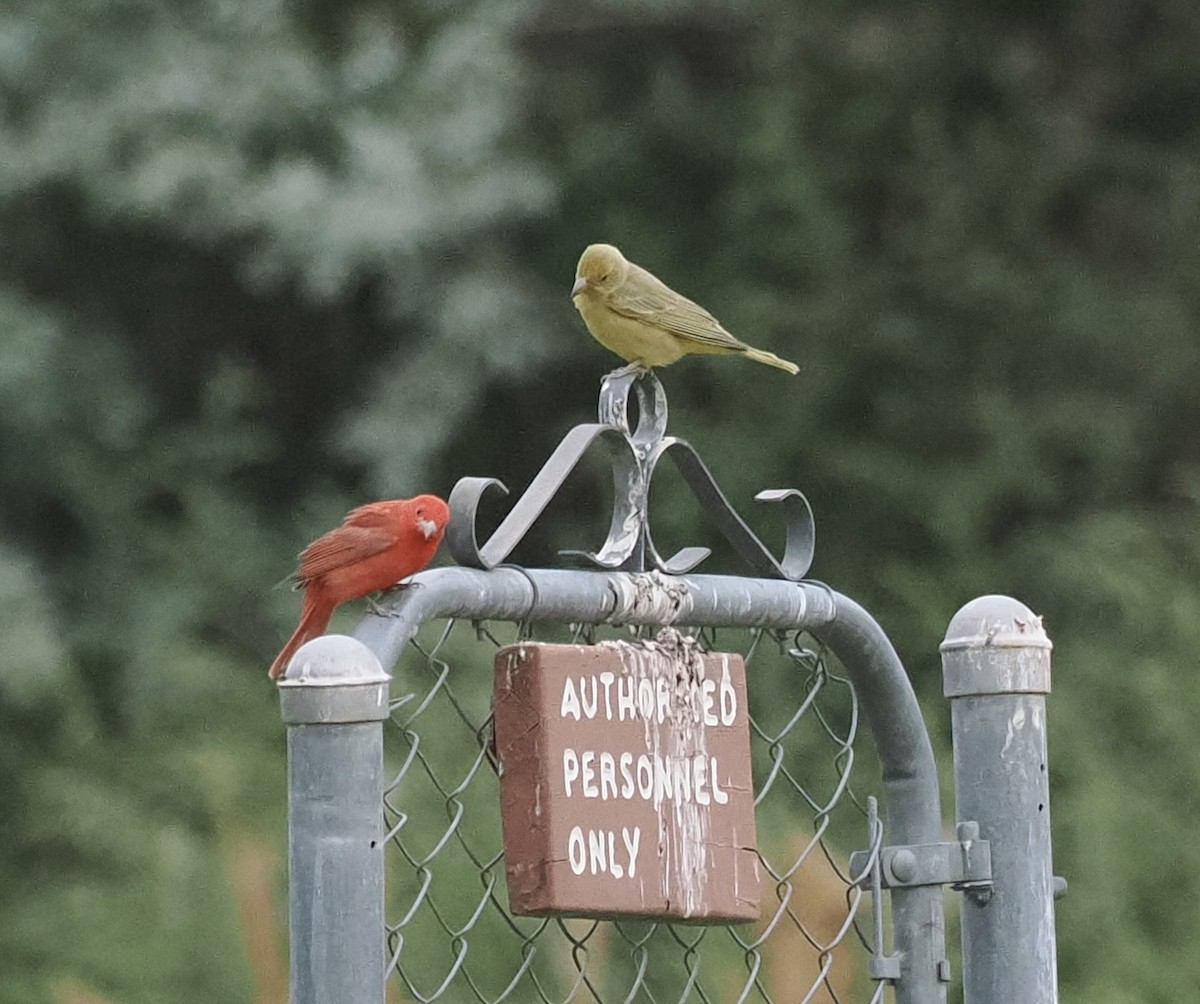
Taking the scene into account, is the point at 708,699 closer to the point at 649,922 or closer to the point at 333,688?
the point at 649,922

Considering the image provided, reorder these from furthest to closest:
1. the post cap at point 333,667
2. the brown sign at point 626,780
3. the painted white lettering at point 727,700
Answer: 1. the painted white lettering at point 727,700
2. the brown sign at point 626,780
3. the post cap at point 333,667

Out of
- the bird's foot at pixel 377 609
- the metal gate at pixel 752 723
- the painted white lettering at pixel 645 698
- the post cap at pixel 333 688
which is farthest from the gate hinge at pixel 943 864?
the post cap at pixel 333 688

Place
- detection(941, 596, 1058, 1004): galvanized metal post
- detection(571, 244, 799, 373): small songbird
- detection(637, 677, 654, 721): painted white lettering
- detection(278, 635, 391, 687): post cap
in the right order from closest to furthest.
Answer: detection(278, 635, 391, 687): post cap
detection(637, 677, 654, 721): painted white lettering
detection(941, 596, 1058, 1004): galvanized metal post
detection(571, 244, 799, 373): small songbird

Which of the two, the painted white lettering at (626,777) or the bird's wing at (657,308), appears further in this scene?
the bird's wing at (657,308)

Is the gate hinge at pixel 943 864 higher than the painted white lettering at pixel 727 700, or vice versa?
the painted white lettering at pixel 727 700

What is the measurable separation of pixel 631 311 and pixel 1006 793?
1.17 metres

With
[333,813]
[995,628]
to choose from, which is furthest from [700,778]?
[333,813]

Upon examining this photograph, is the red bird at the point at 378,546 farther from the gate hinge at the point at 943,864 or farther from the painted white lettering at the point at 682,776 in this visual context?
the gate hinge at the point at 943,864

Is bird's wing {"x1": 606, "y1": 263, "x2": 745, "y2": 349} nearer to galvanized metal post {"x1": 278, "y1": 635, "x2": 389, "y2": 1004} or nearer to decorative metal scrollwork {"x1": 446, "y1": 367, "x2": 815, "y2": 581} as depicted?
decorative metal scrollwork {"x1": 446, "y1": 367, "x2": 815, "y2": 581}

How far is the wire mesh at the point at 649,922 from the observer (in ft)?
7.07

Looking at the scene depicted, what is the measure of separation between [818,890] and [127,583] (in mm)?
3537

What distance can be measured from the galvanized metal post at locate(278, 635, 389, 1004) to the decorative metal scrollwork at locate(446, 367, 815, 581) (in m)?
0.21

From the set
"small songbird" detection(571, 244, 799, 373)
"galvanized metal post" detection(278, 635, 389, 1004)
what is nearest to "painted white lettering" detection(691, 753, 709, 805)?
"galvanized metal post" detection(278, 635, 389, 1004)

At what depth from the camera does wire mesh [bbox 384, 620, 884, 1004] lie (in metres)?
2.15
